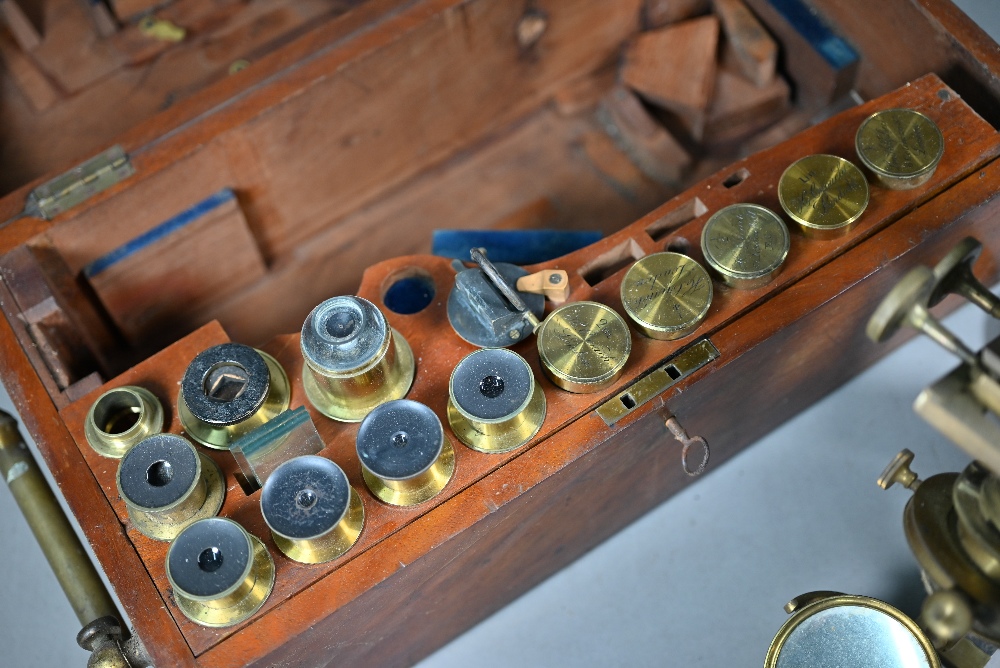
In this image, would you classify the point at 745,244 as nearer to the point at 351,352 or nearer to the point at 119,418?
the point at 351,352

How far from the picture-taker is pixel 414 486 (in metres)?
1.60

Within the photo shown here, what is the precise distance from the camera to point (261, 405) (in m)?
1.66

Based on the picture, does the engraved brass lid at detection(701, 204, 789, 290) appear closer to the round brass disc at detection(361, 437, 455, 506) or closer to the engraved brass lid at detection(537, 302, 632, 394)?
the engraved brass lid at detection(537, 302, 632, 394)

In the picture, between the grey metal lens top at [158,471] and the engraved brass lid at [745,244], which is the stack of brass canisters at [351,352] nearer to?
the grey metal lens top at [158,471]

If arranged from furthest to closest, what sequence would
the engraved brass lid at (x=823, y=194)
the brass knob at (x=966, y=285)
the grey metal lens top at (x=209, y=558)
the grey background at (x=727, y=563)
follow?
the grey background at (x=727, y=563)
the engraved brass lid at (x=823, y=194)
the grey metal lens top at (x=209, y=558)
the brass knob at (x=966, y=285)

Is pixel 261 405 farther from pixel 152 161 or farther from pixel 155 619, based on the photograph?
pixel 152 161

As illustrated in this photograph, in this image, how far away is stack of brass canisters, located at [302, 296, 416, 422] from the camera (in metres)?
1.58

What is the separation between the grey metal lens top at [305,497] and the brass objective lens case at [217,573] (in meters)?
0.05

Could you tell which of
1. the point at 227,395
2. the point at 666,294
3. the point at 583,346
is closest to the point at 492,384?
the point at 583,346

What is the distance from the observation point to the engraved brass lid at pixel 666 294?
1676 millimetres

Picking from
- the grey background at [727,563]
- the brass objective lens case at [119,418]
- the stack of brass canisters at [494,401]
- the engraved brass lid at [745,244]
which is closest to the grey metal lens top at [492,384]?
the stack of brass canisters at [494,401]

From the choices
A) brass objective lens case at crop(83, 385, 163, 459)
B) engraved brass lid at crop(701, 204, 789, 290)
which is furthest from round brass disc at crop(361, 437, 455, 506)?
engraved brass lid at crop(701, 204, 789, 290)

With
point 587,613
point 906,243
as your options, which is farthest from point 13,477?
point 906,243

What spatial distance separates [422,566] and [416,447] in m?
0.18
